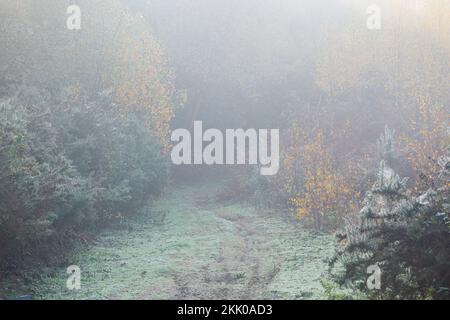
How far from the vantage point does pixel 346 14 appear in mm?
37844

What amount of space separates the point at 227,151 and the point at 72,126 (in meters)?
18.8

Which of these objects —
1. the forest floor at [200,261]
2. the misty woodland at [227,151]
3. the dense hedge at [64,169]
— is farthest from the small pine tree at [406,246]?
the dense hedge at [64,169]

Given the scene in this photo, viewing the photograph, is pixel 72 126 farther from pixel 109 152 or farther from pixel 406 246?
pixel 406 246

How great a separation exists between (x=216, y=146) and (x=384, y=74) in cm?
1483

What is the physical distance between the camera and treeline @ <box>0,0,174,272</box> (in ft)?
40.1

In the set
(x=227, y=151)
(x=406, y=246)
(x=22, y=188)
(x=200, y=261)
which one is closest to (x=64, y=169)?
Answer: (x=22, y=188)

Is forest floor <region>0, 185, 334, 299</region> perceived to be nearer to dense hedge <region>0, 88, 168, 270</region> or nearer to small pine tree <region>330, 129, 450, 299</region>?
dense hedge <region>0, 88, 168, 270</region>

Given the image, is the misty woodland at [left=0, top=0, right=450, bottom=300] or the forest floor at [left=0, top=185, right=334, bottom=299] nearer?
the misty woodland at [left=0, top=0, right=450, bottom=300]

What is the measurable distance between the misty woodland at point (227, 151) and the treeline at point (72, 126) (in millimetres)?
82

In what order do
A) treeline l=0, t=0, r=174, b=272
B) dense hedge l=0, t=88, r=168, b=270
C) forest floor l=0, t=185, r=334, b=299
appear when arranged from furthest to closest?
1. treeline l=0, t=0, r=174, b=272
2. dense hedge l=0, t=88, r=168, b=270
3. forest floor l=0, t=185, r=334, b=299

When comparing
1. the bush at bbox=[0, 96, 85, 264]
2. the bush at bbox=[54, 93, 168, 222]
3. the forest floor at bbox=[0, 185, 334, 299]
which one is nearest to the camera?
the forest floor at bbox=[0, 185, 334, 299]

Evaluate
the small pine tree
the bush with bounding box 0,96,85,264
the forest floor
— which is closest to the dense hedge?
the bush with bounding box 0,96,85,264

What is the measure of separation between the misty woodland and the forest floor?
8 centimetres
